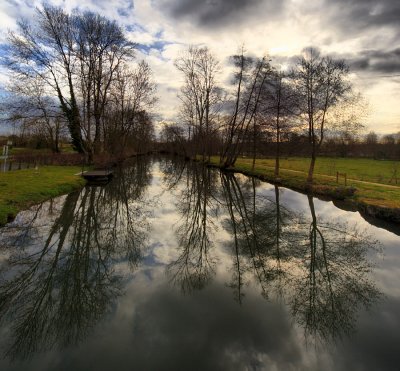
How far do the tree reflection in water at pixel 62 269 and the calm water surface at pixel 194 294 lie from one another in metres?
0.03

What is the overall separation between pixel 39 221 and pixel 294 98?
2223 centimetres

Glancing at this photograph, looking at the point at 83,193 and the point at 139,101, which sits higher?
the point at 139,101

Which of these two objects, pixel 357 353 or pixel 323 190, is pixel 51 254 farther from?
pixel 323 190

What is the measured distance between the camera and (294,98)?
2658 centimetres

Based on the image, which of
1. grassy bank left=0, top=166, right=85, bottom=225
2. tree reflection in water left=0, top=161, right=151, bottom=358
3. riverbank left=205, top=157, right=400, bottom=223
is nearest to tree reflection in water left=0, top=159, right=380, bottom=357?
tree reflection in water left=0, top=161, right=151, bottom=358

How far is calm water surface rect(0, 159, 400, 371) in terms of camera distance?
16.7 feet

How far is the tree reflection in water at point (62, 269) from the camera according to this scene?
18.3 feet

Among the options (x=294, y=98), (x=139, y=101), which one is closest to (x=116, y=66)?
(x=139, y=101)

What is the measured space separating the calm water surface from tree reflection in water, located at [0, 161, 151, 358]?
3 cm

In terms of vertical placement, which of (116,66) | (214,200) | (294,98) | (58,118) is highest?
(116,66)

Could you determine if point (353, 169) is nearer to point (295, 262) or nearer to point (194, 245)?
point (295, 262)

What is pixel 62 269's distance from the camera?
8.06 m

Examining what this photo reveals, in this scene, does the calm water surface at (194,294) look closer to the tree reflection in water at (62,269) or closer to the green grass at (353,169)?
the tree reflection in water at (62,269)

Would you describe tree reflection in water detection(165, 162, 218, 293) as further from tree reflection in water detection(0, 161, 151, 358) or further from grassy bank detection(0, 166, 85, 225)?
grassy bank detection(0, 166, 85, 225)
